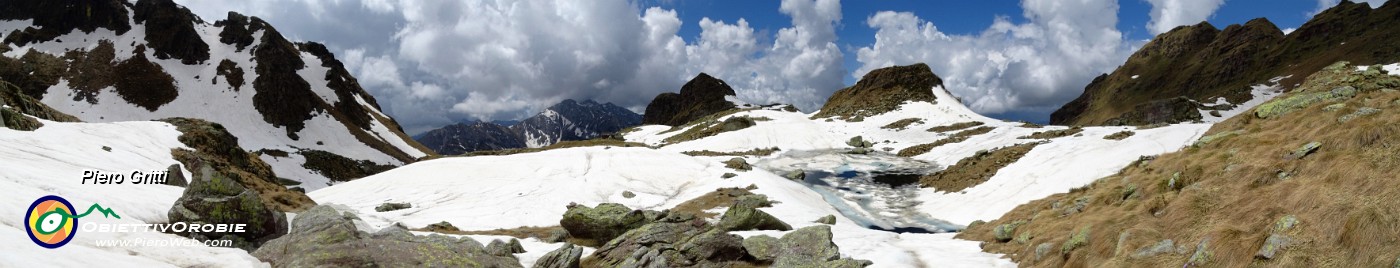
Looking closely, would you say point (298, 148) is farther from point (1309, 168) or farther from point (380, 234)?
point (1309, 168)

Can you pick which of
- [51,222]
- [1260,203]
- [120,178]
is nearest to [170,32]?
[120,178]

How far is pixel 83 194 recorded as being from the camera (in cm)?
1438

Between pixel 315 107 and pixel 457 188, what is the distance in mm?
121308

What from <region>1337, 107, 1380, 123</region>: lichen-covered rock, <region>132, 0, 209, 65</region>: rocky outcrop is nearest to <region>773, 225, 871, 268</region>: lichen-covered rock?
<region>1337, 107, 1380, 123</region>: lichen-covered rock

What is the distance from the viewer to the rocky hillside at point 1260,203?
8305mm

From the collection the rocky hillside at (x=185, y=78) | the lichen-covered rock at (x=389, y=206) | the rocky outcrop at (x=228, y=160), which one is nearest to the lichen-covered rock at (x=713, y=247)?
the rocky outcrop at (x=228, y=160)

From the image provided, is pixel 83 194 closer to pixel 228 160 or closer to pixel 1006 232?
pixel 228 160

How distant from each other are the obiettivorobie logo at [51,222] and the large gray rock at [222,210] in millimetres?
2100

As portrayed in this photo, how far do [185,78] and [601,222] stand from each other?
156 metres

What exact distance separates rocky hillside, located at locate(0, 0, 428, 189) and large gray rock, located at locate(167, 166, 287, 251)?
96463 millimetres

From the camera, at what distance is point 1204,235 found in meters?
10.4

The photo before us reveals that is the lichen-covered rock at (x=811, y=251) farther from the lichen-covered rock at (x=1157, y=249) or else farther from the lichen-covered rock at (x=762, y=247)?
the lichen-covered rock at (x=1157, y=249)

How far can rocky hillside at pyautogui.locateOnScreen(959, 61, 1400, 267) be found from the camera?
8.30 meters

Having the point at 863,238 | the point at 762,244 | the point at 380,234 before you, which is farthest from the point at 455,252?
the point at 863,238
